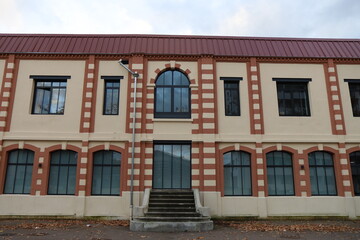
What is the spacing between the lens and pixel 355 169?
49.2 feet

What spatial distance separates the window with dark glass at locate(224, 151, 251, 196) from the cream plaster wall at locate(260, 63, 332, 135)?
199 centimetres

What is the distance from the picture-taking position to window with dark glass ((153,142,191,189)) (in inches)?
578

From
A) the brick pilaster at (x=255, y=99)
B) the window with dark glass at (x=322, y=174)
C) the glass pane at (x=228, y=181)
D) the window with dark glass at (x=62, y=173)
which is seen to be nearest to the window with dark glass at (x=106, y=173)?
the window with dark glass at (x=62, y=173)

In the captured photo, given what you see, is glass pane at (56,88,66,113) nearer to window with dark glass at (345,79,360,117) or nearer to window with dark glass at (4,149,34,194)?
window with dark glass at (4,149,34,194)

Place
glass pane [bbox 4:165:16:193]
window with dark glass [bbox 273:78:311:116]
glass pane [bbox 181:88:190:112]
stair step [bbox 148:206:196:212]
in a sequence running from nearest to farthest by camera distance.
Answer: stair step [bbox 148:206:196:212] → glass pane [bbox 4:165:16:193] → glass pane [bbox 181:88:190:112] → window with dark glass [bbox 273:78:311:116]

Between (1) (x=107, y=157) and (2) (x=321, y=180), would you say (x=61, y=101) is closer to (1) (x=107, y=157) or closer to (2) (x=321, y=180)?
(1) (x=107, y=157)

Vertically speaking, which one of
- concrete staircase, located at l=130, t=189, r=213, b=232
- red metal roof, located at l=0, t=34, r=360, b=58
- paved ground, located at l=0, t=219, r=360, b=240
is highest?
red metal roof, located at l=0, t=34, r=360, b=58

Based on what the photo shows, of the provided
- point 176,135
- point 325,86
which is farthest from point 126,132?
point 325,86

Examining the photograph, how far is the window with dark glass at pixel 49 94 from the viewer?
15422 millimetres

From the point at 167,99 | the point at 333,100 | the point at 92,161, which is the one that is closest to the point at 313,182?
the point at 333,100

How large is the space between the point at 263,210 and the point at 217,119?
5.16m

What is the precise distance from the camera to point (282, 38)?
1712cm

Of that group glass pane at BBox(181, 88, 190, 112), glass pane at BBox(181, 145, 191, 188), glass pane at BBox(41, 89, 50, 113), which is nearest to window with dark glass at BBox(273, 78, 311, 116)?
glass pane at BBox(181, 88, 190, 112)

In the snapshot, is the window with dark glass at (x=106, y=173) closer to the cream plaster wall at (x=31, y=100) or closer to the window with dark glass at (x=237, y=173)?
the cream plaster wall at (x=31, y=100)
